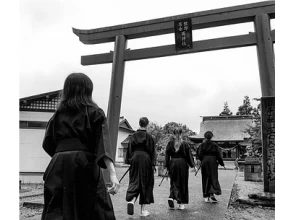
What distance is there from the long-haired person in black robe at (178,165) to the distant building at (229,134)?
78.8 ft

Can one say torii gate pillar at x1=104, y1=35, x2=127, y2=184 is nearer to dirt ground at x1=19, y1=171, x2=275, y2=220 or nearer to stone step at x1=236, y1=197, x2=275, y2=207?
dirt ground at x1=19, y1=171, x2=275, y2=220

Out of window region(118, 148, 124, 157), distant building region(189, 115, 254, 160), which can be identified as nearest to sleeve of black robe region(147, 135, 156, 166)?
distant building region(189, 115, 254, 160)

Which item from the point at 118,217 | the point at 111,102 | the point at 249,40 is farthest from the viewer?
the point at 111,102

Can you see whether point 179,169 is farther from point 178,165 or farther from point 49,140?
point 49,140

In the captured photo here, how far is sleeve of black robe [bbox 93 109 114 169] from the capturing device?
2.47m

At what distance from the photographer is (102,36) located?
345 inches

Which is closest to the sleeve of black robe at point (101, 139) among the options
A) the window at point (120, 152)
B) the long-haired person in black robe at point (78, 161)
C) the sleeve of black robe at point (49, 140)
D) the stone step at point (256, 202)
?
the long-haired person in black robe at point (78, 161)

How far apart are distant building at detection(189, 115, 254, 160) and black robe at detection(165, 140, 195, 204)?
2400 centimetres

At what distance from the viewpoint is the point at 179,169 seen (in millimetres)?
6438

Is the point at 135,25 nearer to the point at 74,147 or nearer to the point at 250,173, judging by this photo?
the point at 74,147

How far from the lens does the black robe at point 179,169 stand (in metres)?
6.25

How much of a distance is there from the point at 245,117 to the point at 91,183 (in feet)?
134

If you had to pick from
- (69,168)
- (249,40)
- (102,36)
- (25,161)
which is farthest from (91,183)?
(25,161)

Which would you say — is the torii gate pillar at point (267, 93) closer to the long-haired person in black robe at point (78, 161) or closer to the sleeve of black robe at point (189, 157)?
the sleeve of black robe at point (189, 157)
